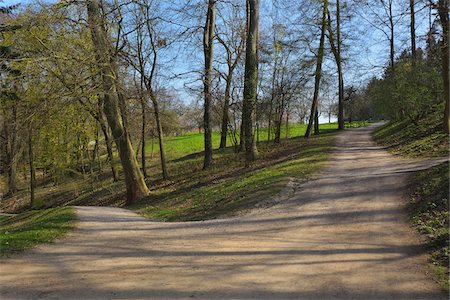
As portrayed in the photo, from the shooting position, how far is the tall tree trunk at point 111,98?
14039 mm

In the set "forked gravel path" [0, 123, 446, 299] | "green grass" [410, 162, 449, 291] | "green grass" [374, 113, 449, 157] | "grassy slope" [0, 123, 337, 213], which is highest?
"green grass" [374, 113, 449, 157]

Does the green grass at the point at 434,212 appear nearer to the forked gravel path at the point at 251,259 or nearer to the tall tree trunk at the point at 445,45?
the forked gravel path at the point at 251,259

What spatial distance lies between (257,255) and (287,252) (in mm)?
477

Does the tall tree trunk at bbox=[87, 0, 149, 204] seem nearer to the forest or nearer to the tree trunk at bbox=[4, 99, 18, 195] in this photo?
the forest

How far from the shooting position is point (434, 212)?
22.8ft

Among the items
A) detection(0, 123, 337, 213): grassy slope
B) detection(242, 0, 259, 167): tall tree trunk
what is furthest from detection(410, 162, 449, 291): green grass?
detection(0, 123, 337, 213): grassy slope

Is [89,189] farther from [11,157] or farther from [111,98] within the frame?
[111,98]

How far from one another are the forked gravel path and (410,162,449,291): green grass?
0.63 ft

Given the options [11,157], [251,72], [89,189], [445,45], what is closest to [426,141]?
[445,45]

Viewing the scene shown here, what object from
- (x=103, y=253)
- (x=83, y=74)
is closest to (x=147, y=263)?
(x=103, y=253)

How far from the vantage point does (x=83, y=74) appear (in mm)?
13602

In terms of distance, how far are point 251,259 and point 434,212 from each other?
12.5 ft

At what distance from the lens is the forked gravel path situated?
14.6 ft

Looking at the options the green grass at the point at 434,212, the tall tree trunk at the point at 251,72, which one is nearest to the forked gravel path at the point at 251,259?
the green grass at the point at 434,212
